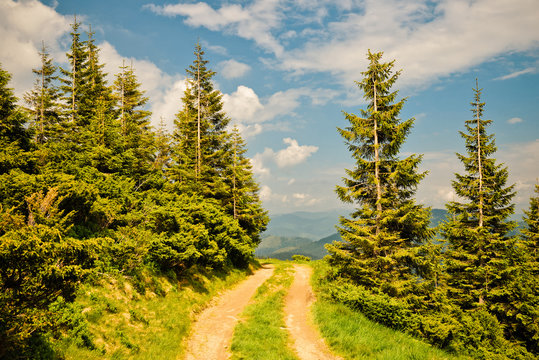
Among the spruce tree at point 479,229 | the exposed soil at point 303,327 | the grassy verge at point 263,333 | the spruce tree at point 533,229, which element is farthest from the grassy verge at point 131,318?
the spruce tree at point 533,229

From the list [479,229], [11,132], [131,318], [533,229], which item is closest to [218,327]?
[131,318]

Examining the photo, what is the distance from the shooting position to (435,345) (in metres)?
12.3

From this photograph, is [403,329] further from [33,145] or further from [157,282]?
[33,145]

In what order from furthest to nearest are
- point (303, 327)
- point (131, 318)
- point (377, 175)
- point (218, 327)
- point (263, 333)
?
1. point (377, 175)
2. point (218, 327)
3. point (303, 327)
4. point (263, 333)
5. point (131, 318)

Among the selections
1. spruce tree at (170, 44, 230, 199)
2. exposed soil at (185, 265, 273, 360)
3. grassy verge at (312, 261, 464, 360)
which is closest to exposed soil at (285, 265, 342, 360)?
grassy verge at (312, 261, 464, 360)

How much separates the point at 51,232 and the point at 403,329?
50.8ft

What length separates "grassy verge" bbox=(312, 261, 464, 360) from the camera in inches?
412

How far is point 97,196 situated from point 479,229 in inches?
1073

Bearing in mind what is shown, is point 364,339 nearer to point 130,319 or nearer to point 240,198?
point 130,319

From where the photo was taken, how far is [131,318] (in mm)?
11422

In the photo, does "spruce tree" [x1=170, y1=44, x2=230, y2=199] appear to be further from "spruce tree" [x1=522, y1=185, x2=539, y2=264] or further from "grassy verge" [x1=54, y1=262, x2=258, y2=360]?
"spruce tree" [x1=522, y1=185, x2=539, y2=264]

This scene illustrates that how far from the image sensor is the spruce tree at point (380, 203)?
14.9m

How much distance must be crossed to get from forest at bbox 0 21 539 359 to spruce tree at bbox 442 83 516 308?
0.10m

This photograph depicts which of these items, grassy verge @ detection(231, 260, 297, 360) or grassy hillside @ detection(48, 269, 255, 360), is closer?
grassy hillside @ detection(48, 269, 255, 360)
